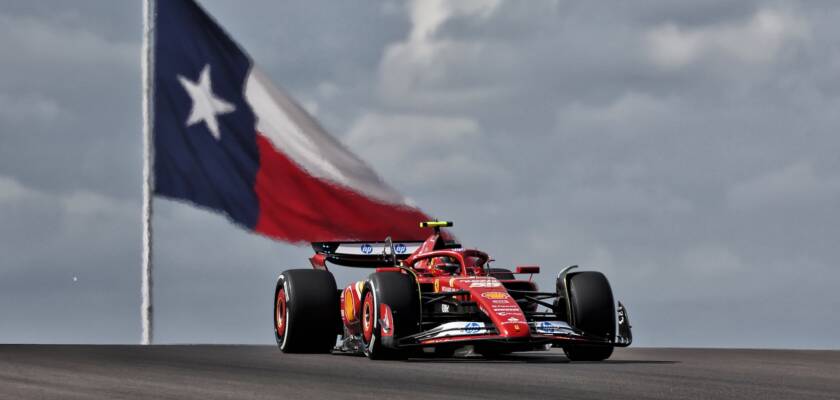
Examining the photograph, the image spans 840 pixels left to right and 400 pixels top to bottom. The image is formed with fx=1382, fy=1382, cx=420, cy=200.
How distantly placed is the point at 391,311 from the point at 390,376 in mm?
3362

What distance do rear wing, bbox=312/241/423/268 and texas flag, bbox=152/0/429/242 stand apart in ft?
12.9

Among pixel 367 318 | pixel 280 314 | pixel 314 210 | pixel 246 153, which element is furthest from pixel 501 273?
pixel 246 153

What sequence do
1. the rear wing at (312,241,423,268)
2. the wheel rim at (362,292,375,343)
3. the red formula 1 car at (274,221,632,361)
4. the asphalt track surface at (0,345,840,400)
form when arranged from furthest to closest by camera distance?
the rear wing at (312,241,423,268), the wheel rim at (362,292,375,343), the red formula 1 car at (274,221,632,361), the asphalt track surface at (0,345,840,400)

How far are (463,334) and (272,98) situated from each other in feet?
39.9

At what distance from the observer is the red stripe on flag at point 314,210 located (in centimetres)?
2817

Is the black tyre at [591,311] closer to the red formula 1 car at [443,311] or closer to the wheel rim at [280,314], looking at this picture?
the red formula 1 car at [443,311]

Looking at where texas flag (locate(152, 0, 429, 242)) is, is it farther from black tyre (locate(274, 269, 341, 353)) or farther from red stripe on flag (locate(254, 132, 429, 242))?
black tyre (locate(274, 269, 341, 353))

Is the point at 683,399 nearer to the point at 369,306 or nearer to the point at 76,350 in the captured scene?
the point at 369,306

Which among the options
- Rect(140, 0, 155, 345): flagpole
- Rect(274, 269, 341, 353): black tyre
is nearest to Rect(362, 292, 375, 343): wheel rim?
Rect(274, 269, 341, 353): black tyre

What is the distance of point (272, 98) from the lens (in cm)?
2970

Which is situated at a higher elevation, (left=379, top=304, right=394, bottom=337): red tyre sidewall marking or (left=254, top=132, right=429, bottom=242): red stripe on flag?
(left=254, top=132, right=429, bottom=242): red stripe on flag

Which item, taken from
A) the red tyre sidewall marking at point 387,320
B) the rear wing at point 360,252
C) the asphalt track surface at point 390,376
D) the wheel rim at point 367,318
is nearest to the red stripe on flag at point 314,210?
→ the rear wing at point 360,252

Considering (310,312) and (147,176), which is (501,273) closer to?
(310,312)

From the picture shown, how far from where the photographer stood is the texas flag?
92.0 feet
